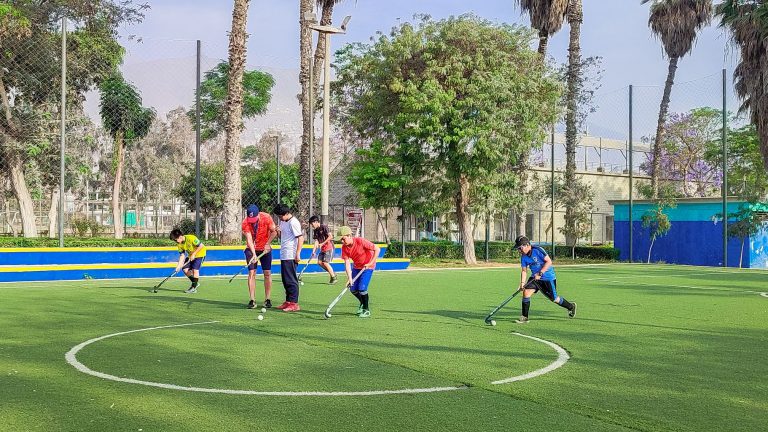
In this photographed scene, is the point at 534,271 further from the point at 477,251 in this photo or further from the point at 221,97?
the point at 221,97

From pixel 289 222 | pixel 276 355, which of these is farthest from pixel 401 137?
pixel 276 355

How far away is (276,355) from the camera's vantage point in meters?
8.71

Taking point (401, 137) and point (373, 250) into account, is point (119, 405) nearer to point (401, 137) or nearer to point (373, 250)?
point (373, 250)

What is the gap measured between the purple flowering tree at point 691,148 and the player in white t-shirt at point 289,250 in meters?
48.4

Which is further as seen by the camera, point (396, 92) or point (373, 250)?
point (396, 92)

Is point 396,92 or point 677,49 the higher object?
point 677,49

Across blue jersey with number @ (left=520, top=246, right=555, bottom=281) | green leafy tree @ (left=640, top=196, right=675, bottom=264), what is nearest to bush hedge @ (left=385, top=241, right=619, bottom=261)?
green leafy tree @ (left=640, top=196, right=675, bottom=264)

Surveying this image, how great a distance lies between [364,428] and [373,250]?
22.3 ft

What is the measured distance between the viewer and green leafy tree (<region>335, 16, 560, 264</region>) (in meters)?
29.2

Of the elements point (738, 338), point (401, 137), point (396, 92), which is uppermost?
point (396, 92)

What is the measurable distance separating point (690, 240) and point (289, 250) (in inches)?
1109

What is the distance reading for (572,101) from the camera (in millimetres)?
37188

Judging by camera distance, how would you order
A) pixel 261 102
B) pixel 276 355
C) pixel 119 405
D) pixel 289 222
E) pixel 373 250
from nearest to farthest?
pixel 119 405 → pixel 276 355 → pixel 373 250 → pixel 289 222 → pixel 261 102

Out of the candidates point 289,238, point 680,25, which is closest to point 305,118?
point 289,238
